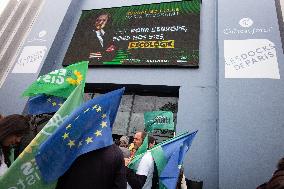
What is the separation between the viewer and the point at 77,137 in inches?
104

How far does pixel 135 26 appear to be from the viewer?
9477mm

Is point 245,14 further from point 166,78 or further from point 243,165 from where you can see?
point 243,165

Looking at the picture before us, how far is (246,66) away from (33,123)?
5528 millimetres

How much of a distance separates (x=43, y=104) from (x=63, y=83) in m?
0.37

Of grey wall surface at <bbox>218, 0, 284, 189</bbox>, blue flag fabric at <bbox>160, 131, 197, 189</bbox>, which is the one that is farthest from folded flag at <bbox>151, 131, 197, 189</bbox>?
grey wall surface at <bbox>218, 0, 284, 189</bbox>

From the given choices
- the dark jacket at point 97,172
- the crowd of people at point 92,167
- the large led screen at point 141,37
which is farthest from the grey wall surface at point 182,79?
the dark jacket at point 97,172

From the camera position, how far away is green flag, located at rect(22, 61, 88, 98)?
377 centimetres

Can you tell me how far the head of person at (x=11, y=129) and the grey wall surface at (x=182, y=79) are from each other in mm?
4684

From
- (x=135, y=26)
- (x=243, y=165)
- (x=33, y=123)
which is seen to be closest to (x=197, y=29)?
(x=135, y=26)

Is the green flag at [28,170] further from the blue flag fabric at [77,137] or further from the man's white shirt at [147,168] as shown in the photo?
the man's white shirt at [147,168]

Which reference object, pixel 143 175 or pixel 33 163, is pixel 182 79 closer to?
pixel 143 175

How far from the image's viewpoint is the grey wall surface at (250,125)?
6227 millimetres

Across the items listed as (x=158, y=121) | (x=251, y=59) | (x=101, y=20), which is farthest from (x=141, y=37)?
(x=251, y=59)

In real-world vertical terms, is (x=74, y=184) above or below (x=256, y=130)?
below
